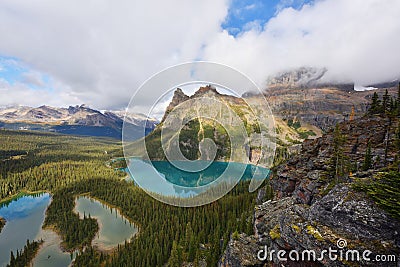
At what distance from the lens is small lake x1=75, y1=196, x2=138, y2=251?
40.2 meters

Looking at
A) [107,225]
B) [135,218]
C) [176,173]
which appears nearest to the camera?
[107,225]

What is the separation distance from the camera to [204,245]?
99.9ft

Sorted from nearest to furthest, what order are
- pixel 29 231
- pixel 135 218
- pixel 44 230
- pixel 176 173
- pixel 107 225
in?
pixel 44 230
pixel 29 231
pixel 107 225
pixel 135 218
pixel 176 173

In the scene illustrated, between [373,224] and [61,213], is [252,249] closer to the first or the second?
[373,224]

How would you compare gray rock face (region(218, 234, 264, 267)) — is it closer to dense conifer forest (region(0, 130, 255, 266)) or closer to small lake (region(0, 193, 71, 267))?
dense conifer forest (region(0, 130, 255, 266))

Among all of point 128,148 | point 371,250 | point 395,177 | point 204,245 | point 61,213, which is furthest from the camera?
point 61,213

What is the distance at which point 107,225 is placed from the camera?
47812 millimetres

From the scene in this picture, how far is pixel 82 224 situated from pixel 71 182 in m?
43.1

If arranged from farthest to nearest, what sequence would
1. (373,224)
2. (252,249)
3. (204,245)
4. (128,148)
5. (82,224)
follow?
(82,224) → (204,245) → (252,249) → (128,148) → (373,224)

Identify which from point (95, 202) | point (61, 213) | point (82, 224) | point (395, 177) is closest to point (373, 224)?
point (395, 177)

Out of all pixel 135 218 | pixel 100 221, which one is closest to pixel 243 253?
pixel 135 218

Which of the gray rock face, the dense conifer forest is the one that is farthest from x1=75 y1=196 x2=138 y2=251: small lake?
the gray rock face

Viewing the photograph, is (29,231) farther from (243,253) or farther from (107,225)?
(243,253)

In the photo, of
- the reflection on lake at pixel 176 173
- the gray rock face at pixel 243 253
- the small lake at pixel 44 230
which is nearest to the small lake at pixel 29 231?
the small lake at pixel 44 230
